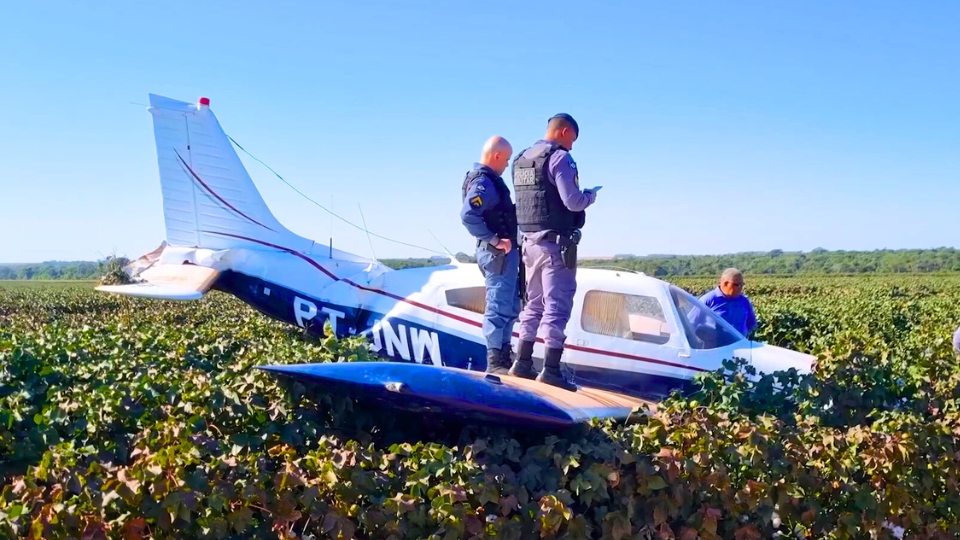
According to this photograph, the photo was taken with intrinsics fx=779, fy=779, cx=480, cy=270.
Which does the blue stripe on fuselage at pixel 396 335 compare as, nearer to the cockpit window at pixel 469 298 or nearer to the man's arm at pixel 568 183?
the cockpit window at pixel 469 298

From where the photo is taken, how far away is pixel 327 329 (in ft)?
13.8

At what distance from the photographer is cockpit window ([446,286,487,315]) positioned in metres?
6.52

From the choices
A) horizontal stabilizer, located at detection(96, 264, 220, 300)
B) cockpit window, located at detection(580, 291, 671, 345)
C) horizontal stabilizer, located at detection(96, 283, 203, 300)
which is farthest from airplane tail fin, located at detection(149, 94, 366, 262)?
cockpit window, located at detection(580, 291, 671, 345)

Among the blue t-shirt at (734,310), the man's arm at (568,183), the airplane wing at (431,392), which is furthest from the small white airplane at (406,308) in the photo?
the blue t-shirt at (734,310)

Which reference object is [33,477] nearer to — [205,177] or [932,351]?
[932,351]

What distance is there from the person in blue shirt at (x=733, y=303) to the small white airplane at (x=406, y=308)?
166 centimetres

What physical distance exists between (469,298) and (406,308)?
635mm

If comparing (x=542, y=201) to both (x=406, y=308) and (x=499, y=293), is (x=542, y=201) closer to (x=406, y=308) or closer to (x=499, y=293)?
(x=499, y=293)

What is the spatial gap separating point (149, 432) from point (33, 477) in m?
Result: 0.48

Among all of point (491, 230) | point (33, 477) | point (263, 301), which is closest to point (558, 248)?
point (491, 230)

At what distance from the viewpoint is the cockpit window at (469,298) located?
21.4 feet

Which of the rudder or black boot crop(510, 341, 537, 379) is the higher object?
the rudder

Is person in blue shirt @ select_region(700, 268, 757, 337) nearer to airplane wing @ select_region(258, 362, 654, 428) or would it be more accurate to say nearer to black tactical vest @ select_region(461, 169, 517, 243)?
black tactical vest @ select_region(461, 169, 517, 243)

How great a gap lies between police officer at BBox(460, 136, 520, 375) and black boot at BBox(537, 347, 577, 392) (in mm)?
367
